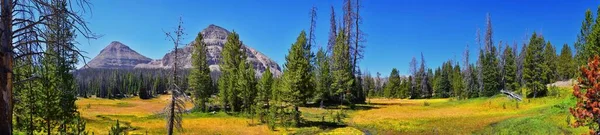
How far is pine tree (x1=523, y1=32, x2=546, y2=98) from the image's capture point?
4978cm

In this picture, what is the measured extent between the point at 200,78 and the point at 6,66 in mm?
44073

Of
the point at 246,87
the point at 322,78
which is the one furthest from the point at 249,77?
the point at 322,78

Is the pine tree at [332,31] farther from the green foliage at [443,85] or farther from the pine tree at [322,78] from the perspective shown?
the green foliage at [443,85]

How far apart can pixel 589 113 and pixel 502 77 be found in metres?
69.8

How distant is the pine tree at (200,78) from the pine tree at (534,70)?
41.7 m

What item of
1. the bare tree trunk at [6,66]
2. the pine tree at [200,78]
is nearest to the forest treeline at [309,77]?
the pine tree at [200,78]

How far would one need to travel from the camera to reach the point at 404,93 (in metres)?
102

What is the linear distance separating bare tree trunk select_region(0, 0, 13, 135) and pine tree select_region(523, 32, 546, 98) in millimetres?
54433

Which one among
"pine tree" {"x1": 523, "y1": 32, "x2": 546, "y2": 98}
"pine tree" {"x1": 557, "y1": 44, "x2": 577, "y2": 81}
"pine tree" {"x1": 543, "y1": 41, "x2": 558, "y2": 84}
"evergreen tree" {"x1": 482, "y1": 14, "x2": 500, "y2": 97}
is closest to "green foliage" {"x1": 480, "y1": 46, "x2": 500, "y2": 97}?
"evergreen tree" {"x1": 482, "y1": 14, "x2": 500, "y2": 97}

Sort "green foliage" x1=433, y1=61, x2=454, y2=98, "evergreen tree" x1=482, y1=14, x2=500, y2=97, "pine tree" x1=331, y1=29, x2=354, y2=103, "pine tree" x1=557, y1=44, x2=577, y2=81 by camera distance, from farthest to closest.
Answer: "green foliage" x1=433, y1=61, x2=454, y2=98 → "pine tree" x1=557, y1=44, x2=577, y2=81 → "evergreen tree" x1=482, y1=14, x2=500, y2=97 → "pine tree" x1=331, y1=29, x2=354, y2=103

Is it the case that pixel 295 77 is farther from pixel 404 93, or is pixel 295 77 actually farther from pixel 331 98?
pixel 404 93

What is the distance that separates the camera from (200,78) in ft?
163

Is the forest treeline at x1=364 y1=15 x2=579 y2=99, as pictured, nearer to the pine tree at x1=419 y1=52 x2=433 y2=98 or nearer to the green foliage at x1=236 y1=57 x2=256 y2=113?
the pine tree at x1=419 y1=52 x2=433 y2=98

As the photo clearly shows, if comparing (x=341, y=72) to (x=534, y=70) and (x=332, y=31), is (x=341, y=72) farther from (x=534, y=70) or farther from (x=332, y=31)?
(x=534, y=70)
